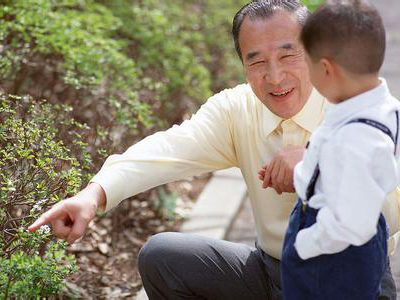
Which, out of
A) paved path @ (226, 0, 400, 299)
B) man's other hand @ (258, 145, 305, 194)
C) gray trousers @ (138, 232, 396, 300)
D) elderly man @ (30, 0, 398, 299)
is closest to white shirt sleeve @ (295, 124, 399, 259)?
man's other hand @ (258, 145, 305, 194)

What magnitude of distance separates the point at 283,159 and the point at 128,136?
2.25 metres

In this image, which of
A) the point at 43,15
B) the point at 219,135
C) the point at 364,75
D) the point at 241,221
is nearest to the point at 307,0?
the point at 241,221

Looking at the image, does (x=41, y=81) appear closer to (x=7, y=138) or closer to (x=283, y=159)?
(x=7, y=138)

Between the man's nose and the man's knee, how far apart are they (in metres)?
0.76

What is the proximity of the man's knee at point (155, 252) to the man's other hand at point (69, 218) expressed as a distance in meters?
0.43

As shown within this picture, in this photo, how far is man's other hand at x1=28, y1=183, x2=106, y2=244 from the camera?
8.66 ft

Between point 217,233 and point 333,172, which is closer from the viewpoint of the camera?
point 333,172

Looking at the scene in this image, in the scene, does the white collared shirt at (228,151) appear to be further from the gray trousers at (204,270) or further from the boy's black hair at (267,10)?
the boy's black hair at (267,10)

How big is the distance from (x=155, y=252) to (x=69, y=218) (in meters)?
0.50

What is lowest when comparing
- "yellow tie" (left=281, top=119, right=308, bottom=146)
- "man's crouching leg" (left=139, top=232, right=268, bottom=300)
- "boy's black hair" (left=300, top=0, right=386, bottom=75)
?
"man's crouching leg" (left=139, top=232, right=268, bottom=300)

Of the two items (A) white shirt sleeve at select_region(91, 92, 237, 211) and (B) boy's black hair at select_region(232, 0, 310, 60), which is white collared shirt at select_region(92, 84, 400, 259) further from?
(B) boy's black hair at select_region(232, 0, 310, 60)

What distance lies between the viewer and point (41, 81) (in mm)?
5098

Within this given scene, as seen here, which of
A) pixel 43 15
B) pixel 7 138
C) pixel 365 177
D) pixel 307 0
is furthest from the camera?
pixel 307 0

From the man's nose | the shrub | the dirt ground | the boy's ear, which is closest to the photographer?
the boy's ear
